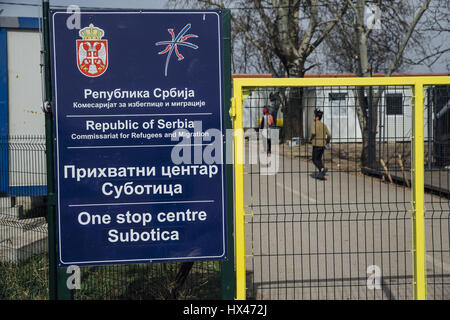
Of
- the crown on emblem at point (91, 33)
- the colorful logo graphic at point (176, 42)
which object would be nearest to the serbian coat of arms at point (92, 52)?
the crown on emblem at point (91, 33)

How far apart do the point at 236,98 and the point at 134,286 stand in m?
2.47

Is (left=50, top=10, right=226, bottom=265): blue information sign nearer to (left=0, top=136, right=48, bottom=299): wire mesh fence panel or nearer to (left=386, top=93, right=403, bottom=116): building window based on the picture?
(left=386, top=93, right=403, bottom=116): building window

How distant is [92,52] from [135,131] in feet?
2.34

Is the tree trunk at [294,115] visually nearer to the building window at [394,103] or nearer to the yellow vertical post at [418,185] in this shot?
the building window at [394,103]

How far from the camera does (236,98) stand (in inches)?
171

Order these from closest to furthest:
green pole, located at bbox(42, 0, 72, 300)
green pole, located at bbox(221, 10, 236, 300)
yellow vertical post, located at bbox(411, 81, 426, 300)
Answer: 1. green pole, located at bbox(42, 0, 72, 300)
2. green pole, located at bbox(221, 10, 236, 300)
3. yellow vertical post, located at bbox(411, 81, 426, 300)

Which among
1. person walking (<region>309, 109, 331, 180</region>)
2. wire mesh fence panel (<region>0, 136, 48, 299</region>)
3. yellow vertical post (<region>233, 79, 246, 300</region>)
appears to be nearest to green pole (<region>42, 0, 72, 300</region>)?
yellow vertical post (<region>233, 79, 246, 300</region>)

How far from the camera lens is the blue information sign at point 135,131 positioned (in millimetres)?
4246

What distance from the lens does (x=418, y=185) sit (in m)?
4.67

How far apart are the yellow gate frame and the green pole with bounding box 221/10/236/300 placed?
44 mm

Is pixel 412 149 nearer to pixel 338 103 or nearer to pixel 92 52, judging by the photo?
pixel 338 103

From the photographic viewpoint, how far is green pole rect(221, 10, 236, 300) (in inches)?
171
